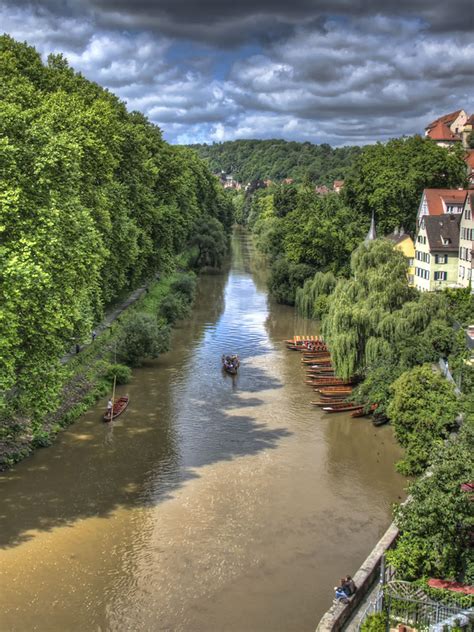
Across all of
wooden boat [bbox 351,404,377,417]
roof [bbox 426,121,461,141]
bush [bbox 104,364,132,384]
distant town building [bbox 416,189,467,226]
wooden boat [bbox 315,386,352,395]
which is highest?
roof [bbox 426,121,461,141]

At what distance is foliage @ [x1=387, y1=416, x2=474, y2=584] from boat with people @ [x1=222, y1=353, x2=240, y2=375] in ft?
75.9

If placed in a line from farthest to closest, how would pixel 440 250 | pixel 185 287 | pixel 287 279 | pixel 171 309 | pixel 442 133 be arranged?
pixel 442 133 → pixel 287 279 → pixel 185 287 → pixel 440 250 → pixel 171 309

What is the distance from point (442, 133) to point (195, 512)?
371 feet

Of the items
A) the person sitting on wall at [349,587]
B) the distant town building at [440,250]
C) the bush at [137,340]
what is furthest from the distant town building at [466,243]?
the person sitting on wall at [349,587]

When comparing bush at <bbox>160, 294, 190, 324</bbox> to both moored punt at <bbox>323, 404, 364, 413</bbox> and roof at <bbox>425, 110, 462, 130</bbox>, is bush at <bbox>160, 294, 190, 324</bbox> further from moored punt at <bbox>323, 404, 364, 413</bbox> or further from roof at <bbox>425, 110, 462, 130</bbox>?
roof at <bbox>425, 110, 462, 130</bbox>

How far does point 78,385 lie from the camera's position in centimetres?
3647

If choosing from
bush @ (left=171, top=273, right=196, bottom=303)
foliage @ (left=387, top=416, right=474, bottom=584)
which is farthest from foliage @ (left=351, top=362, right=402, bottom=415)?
bush @ (left=171, top=273, right=196, bottom=303)

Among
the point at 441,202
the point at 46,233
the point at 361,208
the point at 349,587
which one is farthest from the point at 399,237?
the point at 349,587

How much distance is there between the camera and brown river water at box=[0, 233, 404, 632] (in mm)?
19609

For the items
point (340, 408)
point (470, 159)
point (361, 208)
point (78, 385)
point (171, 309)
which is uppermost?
point (470, 159)

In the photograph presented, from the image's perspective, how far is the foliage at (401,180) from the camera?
6775 cm

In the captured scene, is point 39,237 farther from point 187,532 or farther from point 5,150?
point 187,532

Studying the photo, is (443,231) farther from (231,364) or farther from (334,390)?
(231,364)

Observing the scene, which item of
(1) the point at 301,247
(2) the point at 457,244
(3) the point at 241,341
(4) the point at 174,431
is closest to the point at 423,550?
(4) the point at 174,431
